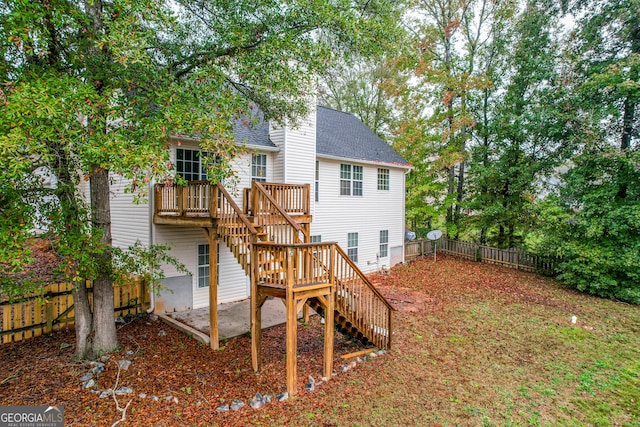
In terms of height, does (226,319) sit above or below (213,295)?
below

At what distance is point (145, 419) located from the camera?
A: 495cm

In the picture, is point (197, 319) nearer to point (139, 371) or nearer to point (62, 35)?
point (139, 371)

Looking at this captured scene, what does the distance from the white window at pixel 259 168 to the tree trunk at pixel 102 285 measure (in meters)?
5.12

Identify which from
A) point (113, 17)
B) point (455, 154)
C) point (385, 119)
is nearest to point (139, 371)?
point (113, 17)

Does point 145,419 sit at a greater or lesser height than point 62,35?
lesser

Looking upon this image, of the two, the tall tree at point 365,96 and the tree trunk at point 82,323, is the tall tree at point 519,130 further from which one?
the tree trunk at point 82,323

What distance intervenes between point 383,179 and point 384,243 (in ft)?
11.4

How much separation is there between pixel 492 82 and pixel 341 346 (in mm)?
17869

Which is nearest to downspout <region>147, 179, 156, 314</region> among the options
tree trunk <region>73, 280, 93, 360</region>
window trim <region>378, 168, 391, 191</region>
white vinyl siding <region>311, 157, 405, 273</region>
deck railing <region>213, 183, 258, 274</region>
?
tree trunk <region>73, 280, 93, 360</region>

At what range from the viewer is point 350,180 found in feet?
50.1

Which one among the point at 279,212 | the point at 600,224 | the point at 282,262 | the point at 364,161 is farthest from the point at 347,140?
the point at 282,262

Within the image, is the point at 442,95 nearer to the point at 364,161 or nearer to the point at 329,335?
the point at 364,161

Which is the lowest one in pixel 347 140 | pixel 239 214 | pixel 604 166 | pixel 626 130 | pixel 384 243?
pixel 384 243

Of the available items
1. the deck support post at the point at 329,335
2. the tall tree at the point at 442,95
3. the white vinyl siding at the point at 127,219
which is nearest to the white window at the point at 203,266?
the white vinyl siding at the point at 127,219
